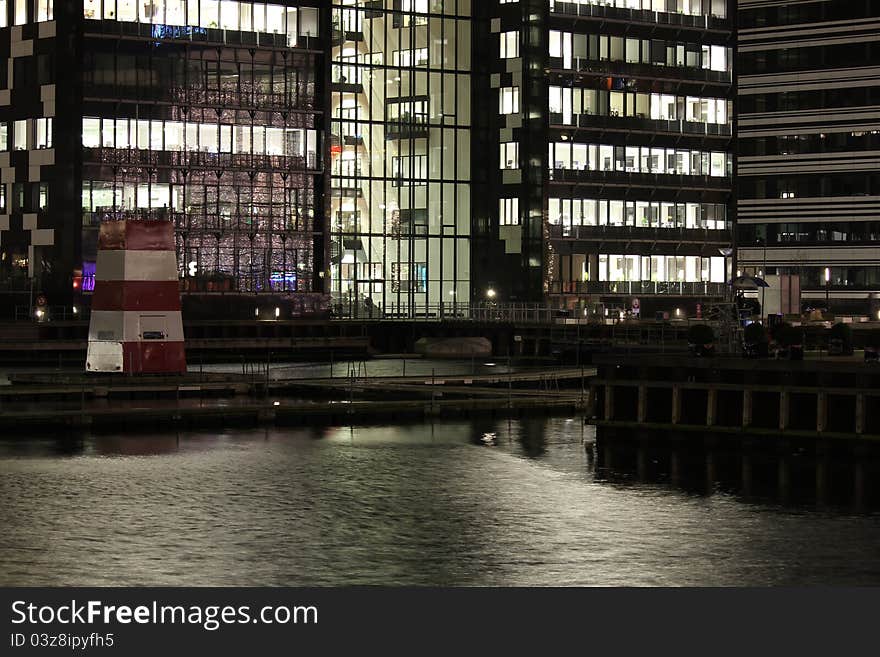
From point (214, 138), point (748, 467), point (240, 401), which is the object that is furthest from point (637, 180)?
point (748, 467)

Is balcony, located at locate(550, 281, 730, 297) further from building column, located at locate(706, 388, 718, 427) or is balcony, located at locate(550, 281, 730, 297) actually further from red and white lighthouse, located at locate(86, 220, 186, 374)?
building column, located at locate(706, 388, 718, 427)

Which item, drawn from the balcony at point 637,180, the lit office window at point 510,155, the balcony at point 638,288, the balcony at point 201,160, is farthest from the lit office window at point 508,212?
the balcony at point 201,160

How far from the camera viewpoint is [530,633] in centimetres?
2097

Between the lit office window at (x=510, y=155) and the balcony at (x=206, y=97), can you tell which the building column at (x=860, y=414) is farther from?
the lit office window at (x=510, y=155)

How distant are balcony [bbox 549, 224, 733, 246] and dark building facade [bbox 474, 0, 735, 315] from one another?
0.39 ft

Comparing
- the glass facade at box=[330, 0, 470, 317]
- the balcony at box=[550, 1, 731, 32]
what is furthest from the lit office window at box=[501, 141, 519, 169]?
the balcony at box=[550, 1, 731, 32]

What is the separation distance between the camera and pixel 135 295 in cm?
5025

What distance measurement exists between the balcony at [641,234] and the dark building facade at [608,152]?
0.39ft

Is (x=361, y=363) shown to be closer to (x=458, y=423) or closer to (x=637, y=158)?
(x=458, y=423)

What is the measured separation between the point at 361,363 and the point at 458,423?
38912 mm

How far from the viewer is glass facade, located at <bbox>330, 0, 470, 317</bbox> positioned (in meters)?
129

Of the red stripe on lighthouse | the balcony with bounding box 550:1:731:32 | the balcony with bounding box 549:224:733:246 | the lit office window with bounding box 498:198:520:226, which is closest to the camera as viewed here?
the red stripe on lighthouse

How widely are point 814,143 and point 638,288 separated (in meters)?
25.3

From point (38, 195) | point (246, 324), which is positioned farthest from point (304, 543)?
point (38, 195)
